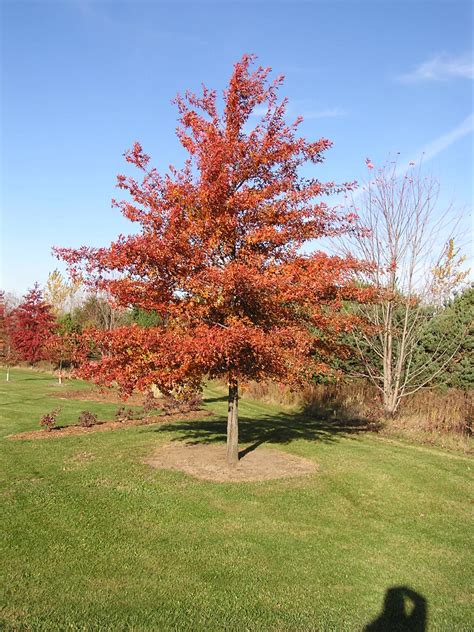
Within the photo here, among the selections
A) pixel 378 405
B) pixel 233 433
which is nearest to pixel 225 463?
pixel 233 433

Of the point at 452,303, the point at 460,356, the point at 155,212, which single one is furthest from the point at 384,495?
the point at 452,303

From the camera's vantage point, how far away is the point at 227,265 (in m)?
8.62

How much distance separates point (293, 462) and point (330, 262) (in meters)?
4.54

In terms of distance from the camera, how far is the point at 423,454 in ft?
41.5

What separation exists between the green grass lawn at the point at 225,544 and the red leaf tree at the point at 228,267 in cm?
199

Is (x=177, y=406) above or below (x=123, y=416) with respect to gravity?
above

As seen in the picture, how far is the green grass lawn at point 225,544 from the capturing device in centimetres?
482

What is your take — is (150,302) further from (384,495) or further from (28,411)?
(28,411)

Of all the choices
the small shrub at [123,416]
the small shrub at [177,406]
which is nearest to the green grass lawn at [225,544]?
the small shrub at [123,416]

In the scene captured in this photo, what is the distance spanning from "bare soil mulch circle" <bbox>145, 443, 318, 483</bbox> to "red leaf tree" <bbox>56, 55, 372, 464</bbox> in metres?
0.52

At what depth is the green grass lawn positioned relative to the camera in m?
4.82

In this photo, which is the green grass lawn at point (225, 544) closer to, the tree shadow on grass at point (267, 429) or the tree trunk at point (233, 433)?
the tree trunk at point (233, 433)

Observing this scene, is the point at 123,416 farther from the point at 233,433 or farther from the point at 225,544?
the point at 225,544

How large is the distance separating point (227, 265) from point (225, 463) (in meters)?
4.30
